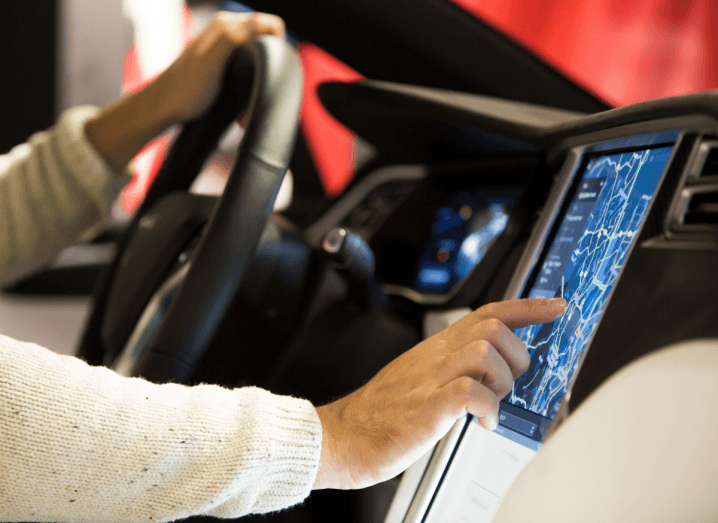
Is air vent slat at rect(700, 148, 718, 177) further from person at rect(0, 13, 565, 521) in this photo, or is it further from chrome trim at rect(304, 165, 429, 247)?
chrome trim at rect(304, 165, 429, 247)

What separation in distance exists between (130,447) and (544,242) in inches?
17.0

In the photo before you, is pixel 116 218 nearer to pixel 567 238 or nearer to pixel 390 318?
pixel 390 318

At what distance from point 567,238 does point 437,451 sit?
240 mm

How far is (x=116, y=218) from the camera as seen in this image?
8.48 ft

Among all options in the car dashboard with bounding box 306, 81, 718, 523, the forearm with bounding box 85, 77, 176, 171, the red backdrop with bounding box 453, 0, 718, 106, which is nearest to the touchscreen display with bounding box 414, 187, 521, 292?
the car dashboard with bounding box 306, 81, 718, 523

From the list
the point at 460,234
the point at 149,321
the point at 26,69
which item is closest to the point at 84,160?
the point at 149,321

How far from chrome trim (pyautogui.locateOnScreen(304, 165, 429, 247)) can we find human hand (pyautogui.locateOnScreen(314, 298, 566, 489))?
641 mm

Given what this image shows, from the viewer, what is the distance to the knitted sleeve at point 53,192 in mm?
910

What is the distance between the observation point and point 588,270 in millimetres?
471

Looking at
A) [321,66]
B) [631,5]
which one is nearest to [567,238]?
[631,5]

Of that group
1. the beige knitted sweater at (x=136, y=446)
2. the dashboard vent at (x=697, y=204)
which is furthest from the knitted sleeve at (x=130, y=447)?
the dashboard vent at (x=697, y=204)

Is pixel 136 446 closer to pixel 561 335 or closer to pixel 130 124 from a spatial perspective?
pixel 561 335

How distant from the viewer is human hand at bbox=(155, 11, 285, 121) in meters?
0.74

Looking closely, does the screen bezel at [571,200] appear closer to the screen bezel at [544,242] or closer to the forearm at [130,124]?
the screen bezel at [544,242]
